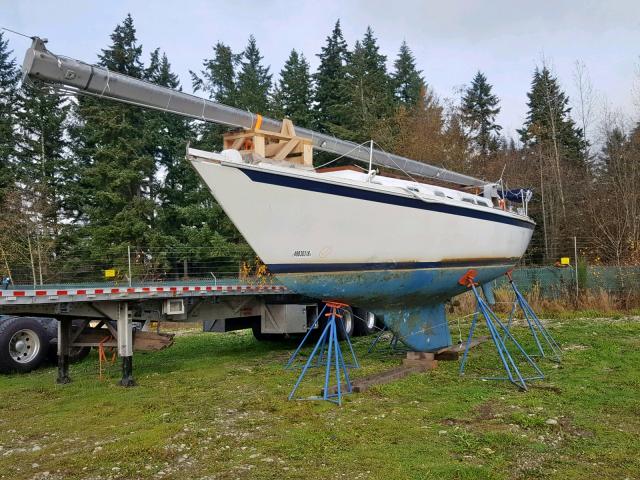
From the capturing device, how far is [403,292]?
Result: 24.3 feet

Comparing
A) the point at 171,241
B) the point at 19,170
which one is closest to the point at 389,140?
the point at 171,241

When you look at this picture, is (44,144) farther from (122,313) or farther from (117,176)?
(122,313)

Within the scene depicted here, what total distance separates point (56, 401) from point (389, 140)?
23.0 m

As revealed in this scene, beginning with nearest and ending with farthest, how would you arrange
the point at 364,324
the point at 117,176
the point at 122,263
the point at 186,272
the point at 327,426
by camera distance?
the point at 327,426 < the point at 364,324 < the point at 186,272 < the point at 122,263 < the point at 117,176

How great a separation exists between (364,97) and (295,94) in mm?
4453

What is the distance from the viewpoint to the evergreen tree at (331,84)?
32.3 metres

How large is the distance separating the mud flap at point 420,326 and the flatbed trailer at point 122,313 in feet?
9.66

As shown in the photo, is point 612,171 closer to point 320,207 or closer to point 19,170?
point 320,207

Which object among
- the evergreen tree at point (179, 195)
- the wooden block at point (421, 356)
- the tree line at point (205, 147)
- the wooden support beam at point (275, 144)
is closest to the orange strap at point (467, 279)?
the wooden block at point (421, 356)

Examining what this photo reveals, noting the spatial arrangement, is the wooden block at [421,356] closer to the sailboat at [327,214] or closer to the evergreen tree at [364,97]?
the sailboat at [327,214]

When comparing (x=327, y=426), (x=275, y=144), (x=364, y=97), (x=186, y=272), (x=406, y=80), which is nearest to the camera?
(x=327, y=426)

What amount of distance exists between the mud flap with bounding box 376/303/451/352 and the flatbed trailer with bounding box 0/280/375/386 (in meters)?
2.94

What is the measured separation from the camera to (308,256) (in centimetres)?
632

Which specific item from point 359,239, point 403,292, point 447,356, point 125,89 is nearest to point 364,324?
point 447,356
